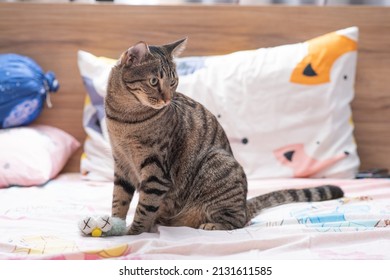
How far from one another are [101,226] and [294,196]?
0.61 m

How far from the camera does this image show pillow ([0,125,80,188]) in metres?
1.68

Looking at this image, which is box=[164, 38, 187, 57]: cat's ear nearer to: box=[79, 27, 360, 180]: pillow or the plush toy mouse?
the plush toy mouse

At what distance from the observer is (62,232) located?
1197 millimetres

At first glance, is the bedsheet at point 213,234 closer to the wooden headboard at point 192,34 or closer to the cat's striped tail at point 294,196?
the cat's striped tail at point 294,196

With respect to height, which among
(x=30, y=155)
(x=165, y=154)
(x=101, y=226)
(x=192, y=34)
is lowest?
(x=30, y=155)

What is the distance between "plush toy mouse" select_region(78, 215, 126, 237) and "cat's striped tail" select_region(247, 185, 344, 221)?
416 mm

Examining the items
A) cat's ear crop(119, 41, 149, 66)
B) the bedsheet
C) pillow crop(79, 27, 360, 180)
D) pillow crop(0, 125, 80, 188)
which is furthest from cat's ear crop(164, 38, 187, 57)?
pillow crop(0, 125, 80, 188)

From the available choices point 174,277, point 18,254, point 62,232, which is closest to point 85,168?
point 62,232

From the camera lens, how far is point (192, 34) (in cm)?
208

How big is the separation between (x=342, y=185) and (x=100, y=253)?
100cm

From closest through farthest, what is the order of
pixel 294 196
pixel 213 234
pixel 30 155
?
1. pixel 213 234
2. pixel 294 196
3. pixel 30 155

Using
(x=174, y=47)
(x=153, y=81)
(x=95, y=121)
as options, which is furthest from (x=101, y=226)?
(x=95, y=121)

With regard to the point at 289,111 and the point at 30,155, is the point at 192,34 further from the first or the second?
the point at 30,155

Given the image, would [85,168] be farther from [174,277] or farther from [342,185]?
[174,277]
